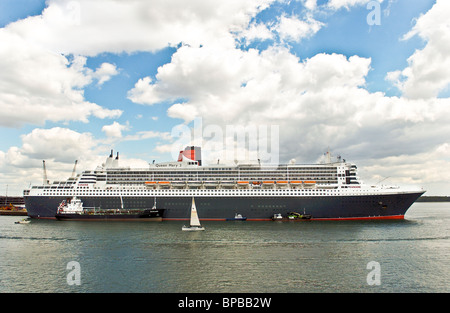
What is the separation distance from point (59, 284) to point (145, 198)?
3427cm

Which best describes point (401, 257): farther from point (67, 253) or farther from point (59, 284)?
point (67, 253)

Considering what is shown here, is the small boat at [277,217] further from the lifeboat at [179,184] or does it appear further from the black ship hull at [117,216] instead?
the black ship hull at [117,216]

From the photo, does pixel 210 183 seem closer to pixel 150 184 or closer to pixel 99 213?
pixel 150 184

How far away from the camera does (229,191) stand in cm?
5019

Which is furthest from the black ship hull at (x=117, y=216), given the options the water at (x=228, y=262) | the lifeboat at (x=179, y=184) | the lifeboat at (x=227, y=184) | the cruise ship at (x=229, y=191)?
the water at (x=228, y=262)

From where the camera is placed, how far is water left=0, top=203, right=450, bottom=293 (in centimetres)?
1678

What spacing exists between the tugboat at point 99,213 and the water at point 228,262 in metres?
14.8

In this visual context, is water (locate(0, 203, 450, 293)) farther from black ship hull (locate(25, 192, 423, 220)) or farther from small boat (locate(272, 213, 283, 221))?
small boat (locate(272, 213, 283, 221))

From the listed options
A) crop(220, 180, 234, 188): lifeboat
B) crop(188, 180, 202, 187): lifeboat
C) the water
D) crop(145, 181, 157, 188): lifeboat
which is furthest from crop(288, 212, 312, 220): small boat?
crop(145, 181, 157, 188): lifeboat

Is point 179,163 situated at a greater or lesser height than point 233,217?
greater

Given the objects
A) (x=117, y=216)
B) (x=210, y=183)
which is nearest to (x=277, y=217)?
(x=210, y=183)

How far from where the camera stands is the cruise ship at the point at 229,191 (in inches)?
1884
